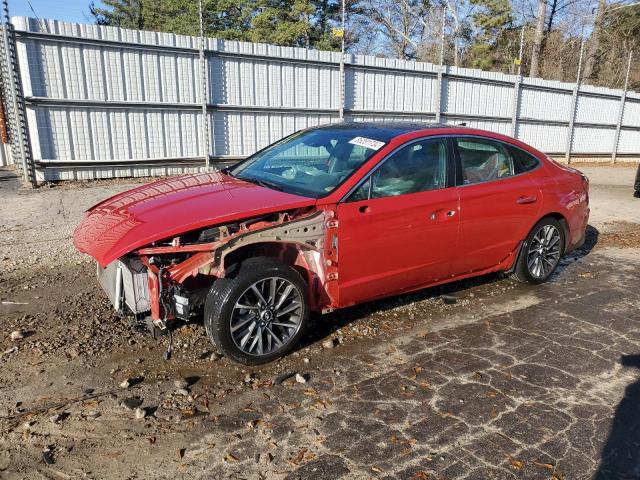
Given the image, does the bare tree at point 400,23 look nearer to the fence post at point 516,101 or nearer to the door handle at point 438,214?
the fence post at point 516,101

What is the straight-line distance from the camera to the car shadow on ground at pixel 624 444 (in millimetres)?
2771

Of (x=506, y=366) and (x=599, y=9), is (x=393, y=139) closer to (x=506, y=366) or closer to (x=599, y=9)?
(x=506, y=366)

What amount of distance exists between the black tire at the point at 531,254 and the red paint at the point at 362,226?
0.15 m

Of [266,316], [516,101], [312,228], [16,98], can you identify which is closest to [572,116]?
[516,101]

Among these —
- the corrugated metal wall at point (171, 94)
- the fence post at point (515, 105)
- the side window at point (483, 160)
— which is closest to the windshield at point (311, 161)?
the side window at point (483, 160)

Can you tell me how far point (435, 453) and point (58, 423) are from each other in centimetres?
220

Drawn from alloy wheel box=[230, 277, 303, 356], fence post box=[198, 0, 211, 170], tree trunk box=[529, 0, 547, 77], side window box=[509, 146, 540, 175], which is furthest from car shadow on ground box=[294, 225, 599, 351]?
tree trunk box=[529, 0, 547, 77]

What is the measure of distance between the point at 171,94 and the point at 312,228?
7.68 m

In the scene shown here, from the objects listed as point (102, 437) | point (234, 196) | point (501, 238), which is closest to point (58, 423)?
point (102, 437)

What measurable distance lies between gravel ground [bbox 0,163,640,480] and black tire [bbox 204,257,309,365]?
0.48 feet

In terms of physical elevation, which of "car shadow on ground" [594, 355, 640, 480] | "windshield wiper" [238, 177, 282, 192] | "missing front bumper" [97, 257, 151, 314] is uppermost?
"windshield wiper" [238, 177, 282, 192]

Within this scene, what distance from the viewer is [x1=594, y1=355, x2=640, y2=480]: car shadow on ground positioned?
9.09ft

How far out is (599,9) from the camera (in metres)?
28.9

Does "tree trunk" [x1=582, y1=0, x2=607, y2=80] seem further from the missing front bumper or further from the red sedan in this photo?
the missing front bumper
